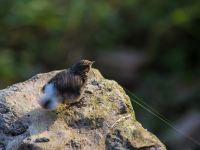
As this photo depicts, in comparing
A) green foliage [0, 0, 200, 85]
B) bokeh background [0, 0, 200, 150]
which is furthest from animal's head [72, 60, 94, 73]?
green foliage [0, 0, 200, 85]

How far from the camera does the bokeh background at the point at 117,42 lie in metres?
7.44

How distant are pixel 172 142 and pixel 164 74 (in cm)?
121

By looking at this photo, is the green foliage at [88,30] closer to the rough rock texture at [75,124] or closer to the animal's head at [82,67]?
the rough rock texture at [75,124]

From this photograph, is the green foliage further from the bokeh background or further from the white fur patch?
the white fur patch

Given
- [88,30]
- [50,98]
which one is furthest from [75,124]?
[88,30]

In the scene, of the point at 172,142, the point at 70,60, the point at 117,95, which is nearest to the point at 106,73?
the point at 70,60

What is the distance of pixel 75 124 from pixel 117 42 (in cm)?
545

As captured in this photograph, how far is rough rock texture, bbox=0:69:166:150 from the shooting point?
2.83m

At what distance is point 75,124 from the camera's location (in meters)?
2.93

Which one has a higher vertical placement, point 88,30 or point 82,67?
point 88,30

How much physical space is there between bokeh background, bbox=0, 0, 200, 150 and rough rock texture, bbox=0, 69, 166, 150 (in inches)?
164

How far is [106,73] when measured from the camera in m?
8.14

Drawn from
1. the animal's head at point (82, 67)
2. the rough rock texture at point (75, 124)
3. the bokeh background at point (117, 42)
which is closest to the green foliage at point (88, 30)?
the bokeh background at point (117, 42)

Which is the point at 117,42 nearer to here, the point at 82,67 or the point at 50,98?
the point at 82,67
